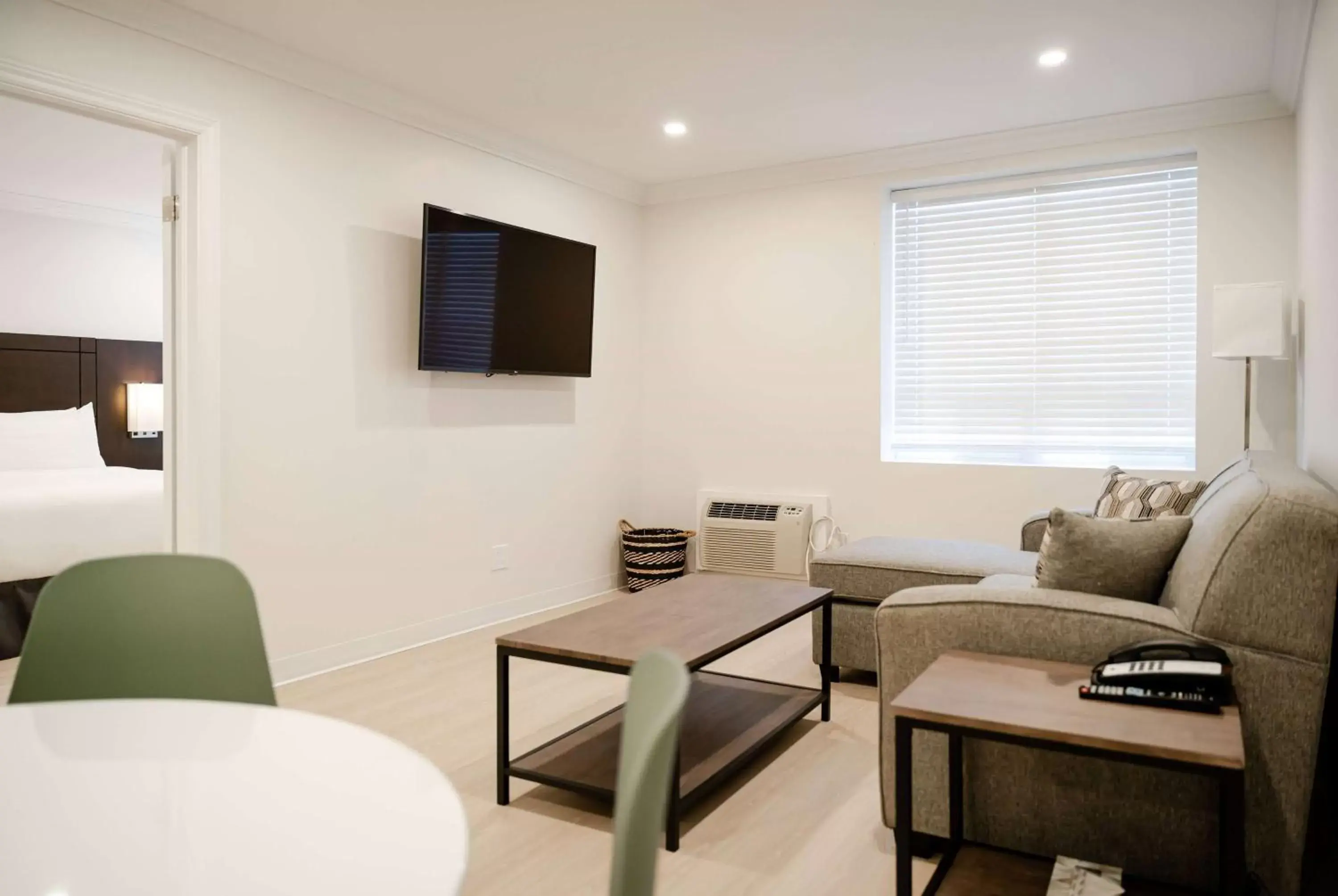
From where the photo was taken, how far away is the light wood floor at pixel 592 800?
2168mm

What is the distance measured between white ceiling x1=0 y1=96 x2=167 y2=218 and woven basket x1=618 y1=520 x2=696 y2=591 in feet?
9.99

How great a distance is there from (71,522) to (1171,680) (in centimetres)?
456

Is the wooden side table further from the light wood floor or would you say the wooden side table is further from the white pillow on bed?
the white pillow on bed

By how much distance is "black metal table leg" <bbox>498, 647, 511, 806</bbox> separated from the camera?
2533 mm

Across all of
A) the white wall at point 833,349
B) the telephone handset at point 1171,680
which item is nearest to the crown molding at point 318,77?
the white wall at point 833,349

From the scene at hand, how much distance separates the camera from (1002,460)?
496cm

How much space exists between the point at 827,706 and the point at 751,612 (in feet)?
1.77

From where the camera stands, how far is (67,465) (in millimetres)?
5859

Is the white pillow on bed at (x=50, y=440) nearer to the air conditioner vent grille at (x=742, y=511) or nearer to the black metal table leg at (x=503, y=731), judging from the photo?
the air conditioner vent grille at (x=742, y=511)

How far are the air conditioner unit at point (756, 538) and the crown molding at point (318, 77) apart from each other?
6.90ft

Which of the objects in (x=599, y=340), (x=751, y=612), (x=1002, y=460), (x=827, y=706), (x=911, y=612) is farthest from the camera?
(x=599, y=340)

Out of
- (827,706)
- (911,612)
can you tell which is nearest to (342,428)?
(827,706)

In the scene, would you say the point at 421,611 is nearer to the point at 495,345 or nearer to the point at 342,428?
the point at 342,428

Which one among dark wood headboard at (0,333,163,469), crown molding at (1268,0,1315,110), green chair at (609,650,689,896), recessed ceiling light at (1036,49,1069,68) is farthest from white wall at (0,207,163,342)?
green chair at (609,650,689,896)
